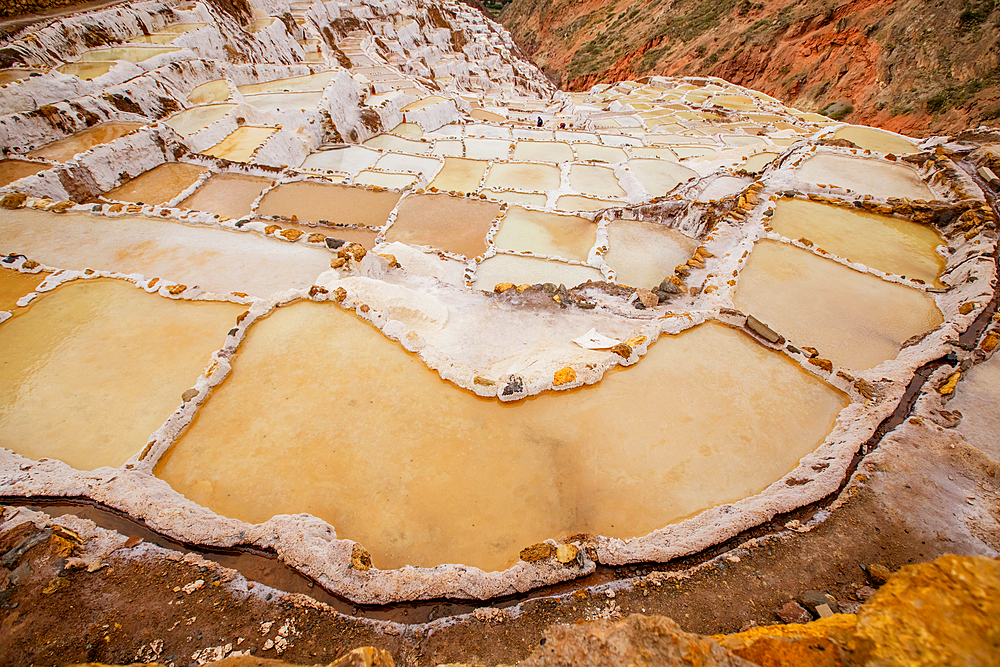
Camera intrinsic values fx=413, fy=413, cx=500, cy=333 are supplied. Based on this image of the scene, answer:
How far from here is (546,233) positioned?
389 inches

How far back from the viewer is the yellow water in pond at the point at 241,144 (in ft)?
39.8

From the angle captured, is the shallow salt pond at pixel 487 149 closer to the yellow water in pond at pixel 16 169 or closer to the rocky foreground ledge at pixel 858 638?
the yellow water in pond at pixel 16 169

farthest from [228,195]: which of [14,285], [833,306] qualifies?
[833,306]

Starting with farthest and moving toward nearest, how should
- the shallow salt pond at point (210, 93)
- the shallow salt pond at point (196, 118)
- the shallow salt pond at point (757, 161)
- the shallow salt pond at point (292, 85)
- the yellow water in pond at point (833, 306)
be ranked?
1. the shallow salt pond at point (292, 85)
2. the shallow salt pond at point (210, 93)
3. the shallow salt pond at point (757, 161)
4. the shallow salt pond at point (196, 118)
5. the yellow water in pond at point (833, 306)

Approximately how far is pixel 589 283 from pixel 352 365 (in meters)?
3.90

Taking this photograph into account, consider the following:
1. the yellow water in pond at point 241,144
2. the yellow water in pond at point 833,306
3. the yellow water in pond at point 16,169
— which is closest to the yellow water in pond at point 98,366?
the yellow water in pond at point 16,169

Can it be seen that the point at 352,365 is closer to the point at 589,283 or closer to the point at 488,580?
the point at 488,580

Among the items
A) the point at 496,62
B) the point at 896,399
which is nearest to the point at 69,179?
the point at 896,399

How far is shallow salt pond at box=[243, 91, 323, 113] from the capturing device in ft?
48.6

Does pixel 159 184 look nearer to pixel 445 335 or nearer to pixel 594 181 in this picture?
pixel 445 335

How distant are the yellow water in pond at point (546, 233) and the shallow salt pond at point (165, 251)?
4.27 metres

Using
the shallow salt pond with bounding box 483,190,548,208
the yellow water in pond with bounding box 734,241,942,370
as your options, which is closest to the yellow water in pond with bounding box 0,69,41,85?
the shallow salt pond with bounding box 483,190,548,208

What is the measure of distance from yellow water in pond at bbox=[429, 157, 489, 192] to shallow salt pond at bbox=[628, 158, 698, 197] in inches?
190

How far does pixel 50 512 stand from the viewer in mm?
3588
